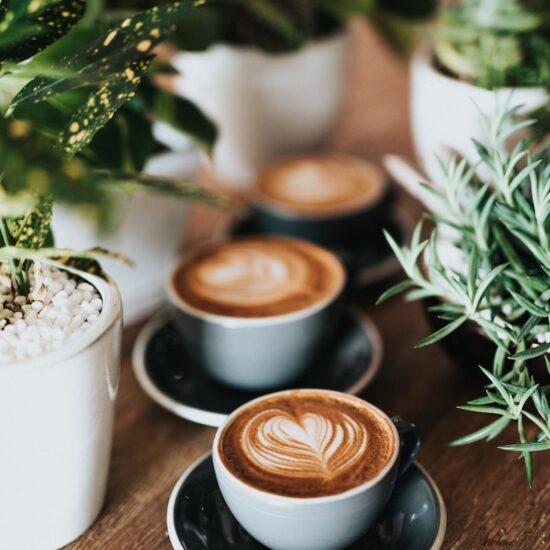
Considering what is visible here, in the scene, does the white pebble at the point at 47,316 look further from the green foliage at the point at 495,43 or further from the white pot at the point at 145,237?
the green foliage at the point at 495,43

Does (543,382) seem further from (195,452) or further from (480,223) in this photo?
(195,452)

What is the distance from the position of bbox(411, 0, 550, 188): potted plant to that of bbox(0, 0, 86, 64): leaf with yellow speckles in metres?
0.38

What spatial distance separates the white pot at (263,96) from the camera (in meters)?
0.95

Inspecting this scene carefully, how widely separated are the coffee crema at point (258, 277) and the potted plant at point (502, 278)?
122 millimetres

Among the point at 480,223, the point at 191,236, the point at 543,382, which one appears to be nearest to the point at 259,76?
the point at 191,236

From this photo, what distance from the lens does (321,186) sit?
3.05 feet

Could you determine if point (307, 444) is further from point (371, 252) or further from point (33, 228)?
point (371, 252)

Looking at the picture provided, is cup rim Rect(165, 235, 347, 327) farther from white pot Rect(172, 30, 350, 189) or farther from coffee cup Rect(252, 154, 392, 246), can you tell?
white pot Rect(172, 30, 350, 189)

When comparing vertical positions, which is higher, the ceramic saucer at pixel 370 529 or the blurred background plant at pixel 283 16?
the blurred background plant at pixel 283 16

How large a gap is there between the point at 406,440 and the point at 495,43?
1.57ft

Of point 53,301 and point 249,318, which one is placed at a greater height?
point 53,301

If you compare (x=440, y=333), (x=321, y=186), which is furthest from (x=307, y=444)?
(x=321, y=186)

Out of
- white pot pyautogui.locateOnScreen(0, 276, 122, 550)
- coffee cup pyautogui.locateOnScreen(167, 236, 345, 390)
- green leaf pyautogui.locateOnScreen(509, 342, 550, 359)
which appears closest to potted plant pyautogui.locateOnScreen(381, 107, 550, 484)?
green leaf pyautogui.locateOnScreen(509, 342, 550, 359)

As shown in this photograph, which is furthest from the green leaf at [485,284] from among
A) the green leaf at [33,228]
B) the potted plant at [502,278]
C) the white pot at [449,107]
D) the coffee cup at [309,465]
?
the green leaf at [33,228]
